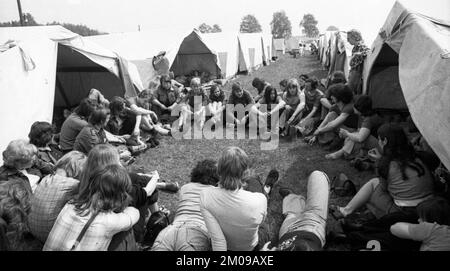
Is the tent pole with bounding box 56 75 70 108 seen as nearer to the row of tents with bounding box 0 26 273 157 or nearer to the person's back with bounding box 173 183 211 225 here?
the row of tents with bounding box 0 26 273 157

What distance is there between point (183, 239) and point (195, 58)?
11.7 m

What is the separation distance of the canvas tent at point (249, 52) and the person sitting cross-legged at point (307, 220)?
1297 centimetres

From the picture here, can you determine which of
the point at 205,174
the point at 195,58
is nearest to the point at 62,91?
the point at 195,58

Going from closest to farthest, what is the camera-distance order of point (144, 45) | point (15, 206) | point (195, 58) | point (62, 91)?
point (15, 206), point (62, 91), point (144, 45), point (195, 58)

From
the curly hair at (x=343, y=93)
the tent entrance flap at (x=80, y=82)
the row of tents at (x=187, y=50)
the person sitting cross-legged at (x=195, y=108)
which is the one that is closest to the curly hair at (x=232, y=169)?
the curly hair at (x=343, y=93)

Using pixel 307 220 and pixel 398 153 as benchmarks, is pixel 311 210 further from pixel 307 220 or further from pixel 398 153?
pixel 398 153

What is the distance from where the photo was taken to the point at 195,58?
1370 centimetres

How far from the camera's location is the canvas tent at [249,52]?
53.3 ft

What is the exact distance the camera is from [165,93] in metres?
7.93

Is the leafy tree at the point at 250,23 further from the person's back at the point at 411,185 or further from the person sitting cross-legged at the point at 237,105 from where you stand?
the person's back at the point at 411,185

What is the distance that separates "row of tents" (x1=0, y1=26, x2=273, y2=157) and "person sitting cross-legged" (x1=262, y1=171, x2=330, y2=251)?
4.18 meters
